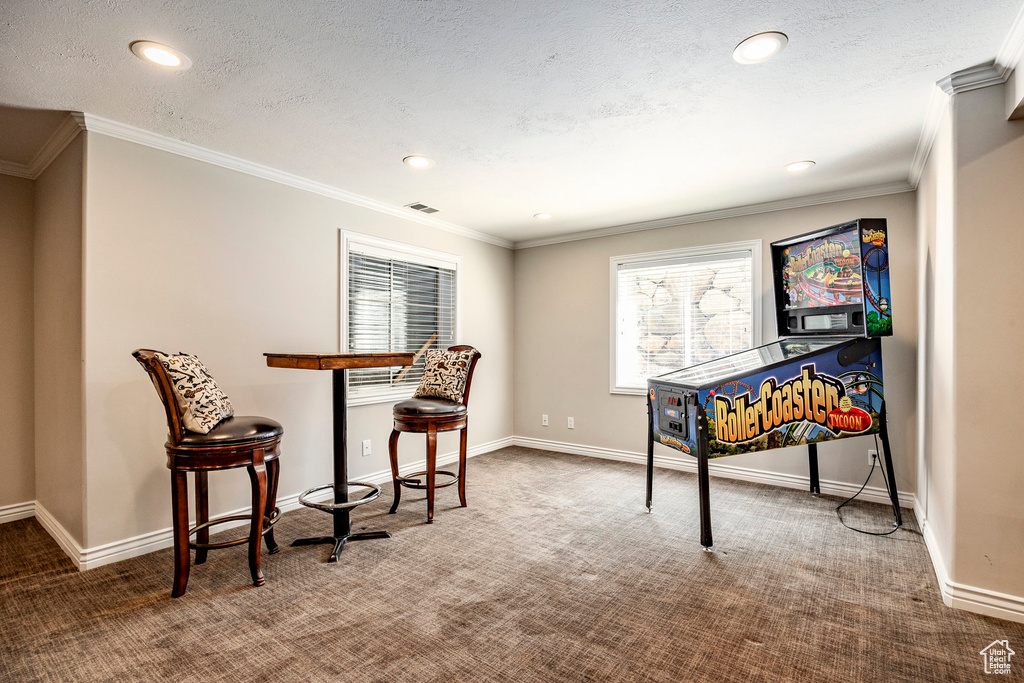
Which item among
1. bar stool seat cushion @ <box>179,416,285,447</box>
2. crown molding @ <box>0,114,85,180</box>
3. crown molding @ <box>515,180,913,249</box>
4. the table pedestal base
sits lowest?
the table pedestal base

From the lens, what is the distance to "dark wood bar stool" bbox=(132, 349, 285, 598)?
2.18 metres

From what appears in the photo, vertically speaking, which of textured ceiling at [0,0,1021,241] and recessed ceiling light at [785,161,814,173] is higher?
textured ceiling at [0,0,1021,241]

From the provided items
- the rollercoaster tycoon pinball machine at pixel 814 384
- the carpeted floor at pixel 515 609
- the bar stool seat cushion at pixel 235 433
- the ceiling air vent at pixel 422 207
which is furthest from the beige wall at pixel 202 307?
the rollercoaster tycoon pinball machine at pixel 814 384

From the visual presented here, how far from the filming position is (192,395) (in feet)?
7.32

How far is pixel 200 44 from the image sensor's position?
193 centimetres

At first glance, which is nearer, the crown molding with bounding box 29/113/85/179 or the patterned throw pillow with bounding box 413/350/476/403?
the crown molding with bounding box 29/113/85/179

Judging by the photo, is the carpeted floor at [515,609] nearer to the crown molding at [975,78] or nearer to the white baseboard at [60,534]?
the white baseboard at [60,534]

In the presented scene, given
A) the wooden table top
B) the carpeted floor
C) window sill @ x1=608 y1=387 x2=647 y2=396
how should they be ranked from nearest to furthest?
the carpeted floor < the wooden table top < window sill @ x1=608 y1=387 x2=647 y2=396

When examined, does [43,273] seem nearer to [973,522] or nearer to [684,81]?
[684,81]

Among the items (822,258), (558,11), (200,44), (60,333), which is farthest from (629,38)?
(60,333)

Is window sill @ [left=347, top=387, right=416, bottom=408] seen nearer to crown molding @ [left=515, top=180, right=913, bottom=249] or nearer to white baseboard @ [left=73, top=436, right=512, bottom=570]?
white baseboard @ [left=73, top=436, right=512, bottom=570]

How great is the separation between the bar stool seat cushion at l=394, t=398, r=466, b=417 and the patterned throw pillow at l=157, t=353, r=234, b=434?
1.11 m

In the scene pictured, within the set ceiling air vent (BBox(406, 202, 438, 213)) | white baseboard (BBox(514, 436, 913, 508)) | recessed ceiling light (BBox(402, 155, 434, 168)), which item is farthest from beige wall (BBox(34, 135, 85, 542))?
white baseboard (BBox(514, 436, 913, 508))

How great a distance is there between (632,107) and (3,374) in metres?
4.29
